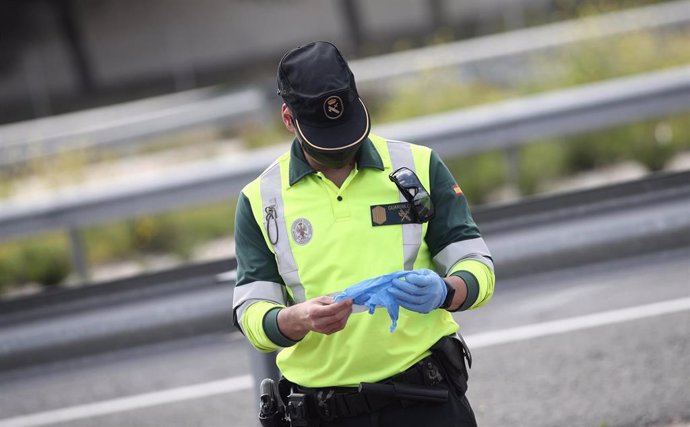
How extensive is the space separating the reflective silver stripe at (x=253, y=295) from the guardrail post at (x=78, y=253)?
5143mm

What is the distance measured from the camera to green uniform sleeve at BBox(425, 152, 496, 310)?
3127 mm

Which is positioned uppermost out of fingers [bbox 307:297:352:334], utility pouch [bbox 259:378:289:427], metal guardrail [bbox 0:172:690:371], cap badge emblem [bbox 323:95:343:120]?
cap badge emblem [bbox 323:95:343:120]

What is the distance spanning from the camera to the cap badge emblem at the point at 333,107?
9.97ft

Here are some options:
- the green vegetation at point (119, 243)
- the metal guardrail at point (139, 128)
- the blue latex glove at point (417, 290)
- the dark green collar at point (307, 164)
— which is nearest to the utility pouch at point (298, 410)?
the blue latex glove at point (417, 290)

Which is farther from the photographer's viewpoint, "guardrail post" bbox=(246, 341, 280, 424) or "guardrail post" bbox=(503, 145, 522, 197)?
"guardrail post" bbox=(503, 145, 522, 197)

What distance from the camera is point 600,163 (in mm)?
9984

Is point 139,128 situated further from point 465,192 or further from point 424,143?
point 424,143

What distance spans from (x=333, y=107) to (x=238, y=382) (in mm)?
3195

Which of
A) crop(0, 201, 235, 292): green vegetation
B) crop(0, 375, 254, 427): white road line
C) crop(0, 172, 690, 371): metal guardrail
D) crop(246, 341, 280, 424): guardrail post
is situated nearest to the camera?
crop(246, 341, 280, 424): guardrail post

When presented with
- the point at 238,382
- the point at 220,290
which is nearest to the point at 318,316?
the point at 220,290

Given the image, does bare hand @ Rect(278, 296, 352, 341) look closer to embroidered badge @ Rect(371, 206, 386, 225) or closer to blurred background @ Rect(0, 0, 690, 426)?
embroidered badge @ Rect(371, 206, 386, 225)

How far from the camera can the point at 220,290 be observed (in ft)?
15.7

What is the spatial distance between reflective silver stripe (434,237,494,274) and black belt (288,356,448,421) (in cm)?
28

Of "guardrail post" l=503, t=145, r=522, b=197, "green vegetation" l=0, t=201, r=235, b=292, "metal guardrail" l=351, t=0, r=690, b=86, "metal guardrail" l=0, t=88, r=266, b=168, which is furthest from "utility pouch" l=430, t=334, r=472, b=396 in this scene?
"metal guardrail" l=0, t=88, r=266, b=168
